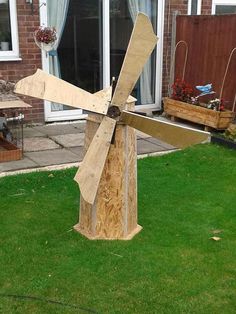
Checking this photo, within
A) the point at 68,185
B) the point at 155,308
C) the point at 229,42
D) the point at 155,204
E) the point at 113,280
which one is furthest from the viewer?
the point at 229,42

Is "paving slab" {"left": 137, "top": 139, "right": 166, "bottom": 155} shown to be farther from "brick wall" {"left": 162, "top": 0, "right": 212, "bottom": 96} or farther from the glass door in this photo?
"brick wall" {"left": 162, "top": 0, "right": 212, "bottom": 96}

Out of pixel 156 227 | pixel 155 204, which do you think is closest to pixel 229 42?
pixel 155 204

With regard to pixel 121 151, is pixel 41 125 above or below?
below

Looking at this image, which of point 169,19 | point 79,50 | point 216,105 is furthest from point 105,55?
point 216,105

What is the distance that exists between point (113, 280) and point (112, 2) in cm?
569

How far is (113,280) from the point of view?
10.4 ft

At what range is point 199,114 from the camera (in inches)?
285

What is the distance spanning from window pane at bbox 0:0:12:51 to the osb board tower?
13.2ft

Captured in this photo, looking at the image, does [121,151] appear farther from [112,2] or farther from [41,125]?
[112,2]

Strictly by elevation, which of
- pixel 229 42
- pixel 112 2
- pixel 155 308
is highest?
pixel 112 2

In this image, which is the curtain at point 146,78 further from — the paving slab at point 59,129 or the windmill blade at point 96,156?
the windmill blade at point 96,156

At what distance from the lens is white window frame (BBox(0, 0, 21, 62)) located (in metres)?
6.85

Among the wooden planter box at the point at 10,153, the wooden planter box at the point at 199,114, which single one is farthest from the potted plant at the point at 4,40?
the wooden planter box at the point at 199,114

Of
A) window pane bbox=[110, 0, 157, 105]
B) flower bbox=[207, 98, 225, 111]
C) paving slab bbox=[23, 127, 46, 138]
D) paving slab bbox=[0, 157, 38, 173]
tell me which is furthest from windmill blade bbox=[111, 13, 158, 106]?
window pane bbox=[110, 0, 157, 105]
